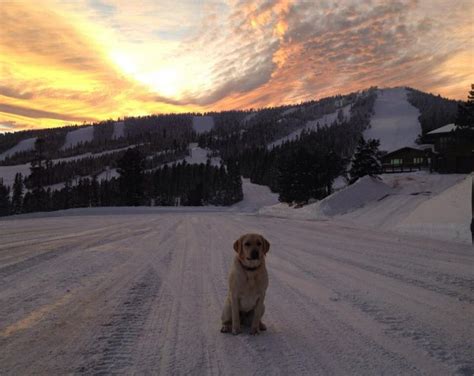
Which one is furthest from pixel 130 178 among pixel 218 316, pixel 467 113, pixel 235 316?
pixel 235 316

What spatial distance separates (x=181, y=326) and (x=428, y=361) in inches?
118

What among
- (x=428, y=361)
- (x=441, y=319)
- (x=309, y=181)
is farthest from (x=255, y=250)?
(x=309, y=181)

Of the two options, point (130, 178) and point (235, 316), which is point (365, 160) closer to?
point (235, 316)

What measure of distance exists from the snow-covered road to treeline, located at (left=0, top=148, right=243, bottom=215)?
5659cm

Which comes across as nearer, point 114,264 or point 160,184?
point 114,264

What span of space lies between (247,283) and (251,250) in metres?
0.39

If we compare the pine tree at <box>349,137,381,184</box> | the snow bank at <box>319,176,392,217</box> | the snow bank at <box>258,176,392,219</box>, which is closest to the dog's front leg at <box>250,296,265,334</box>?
the snow bank at <box>258,176,392,219</box>

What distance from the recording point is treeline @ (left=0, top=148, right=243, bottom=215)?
6712 centimetres

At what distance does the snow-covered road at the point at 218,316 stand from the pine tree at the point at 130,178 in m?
55.9

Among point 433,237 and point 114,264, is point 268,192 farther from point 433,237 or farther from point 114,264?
point 114,264

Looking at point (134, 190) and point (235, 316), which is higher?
point (134, 190)

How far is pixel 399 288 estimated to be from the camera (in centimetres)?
804

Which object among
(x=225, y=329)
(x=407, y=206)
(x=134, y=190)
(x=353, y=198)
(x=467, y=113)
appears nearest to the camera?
(x=225, y=329)

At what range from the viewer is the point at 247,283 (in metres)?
4.98
